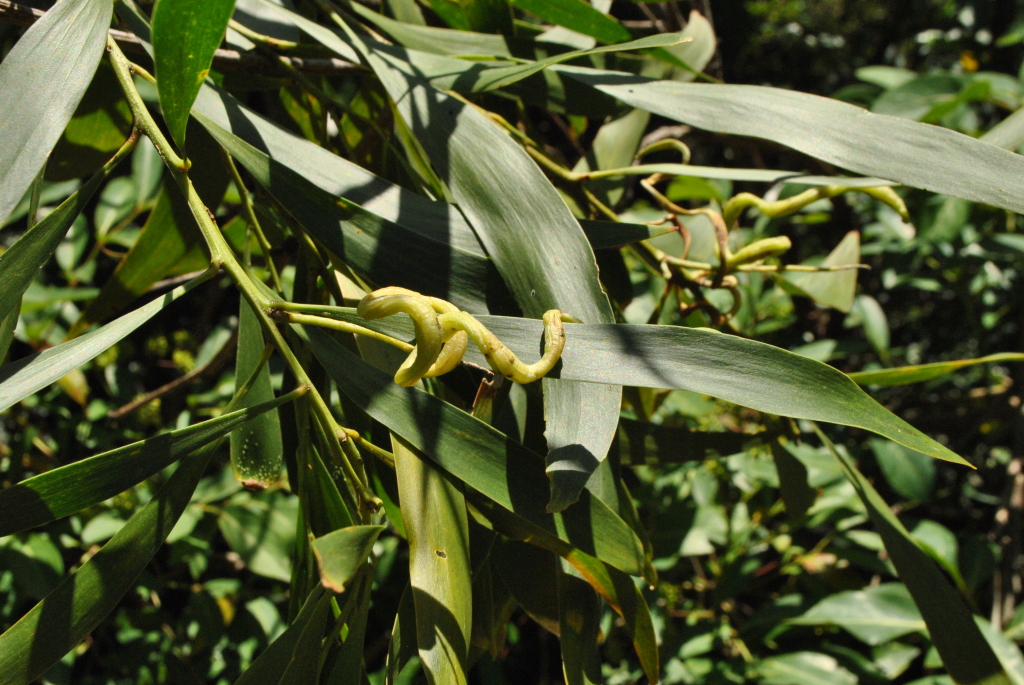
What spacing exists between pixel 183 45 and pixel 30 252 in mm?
129

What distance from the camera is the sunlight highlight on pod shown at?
300mm

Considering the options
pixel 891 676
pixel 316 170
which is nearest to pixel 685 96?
pixel 316 170

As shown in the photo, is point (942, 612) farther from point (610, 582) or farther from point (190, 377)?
point (190, 377)

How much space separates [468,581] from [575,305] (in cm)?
15

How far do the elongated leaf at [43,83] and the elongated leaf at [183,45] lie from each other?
0.15 feet

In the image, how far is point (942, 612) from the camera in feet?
1.46

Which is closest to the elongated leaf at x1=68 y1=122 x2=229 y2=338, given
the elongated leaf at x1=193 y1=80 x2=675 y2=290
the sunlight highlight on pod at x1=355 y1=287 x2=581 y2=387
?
the elongated leaf at x1=193 y1=80 x2=675 y2=290

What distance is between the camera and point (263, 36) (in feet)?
1.73

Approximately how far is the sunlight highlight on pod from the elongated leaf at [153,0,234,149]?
14 cm

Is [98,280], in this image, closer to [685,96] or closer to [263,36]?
[263,36]

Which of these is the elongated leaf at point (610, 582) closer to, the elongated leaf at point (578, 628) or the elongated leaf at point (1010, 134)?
the elongated leaf at point (578, 628)

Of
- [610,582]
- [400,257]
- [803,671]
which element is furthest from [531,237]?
[803,671]

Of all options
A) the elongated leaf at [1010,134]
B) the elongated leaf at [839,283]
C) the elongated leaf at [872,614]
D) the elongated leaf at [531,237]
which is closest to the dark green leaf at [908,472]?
the elongated leaf at [872,614]

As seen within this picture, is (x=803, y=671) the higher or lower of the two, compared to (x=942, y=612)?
lower
